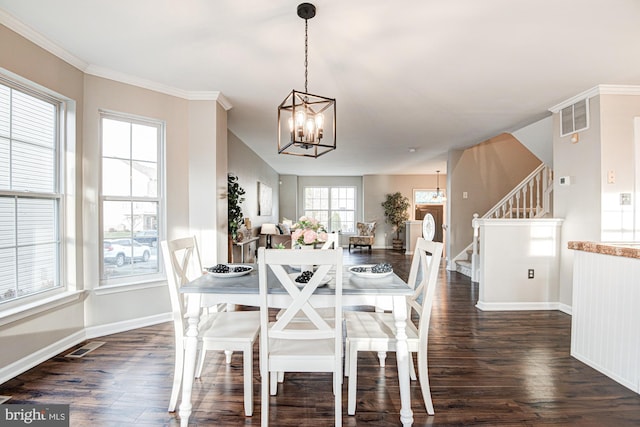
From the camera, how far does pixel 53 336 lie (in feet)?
8.80

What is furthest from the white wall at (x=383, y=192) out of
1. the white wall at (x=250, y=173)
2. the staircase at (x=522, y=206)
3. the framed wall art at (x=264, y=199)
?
the staircase at (x=522, y=206)

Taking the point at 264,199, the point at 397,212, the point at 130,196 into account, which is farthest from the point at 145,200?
the point at 397,212

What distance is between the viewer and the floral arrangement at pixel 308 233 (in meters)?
2.14

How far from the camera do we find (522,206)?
246 inches

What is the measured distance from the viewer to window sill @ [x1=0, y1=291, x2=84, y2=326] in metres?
2.27

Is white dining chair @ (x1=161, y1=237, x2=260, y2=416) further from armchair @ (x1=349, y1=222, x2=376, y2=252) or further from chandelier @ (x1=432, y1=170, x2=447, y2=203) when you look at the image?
chandelier @ (x1=432, y1=170, x2=447, y2=203)

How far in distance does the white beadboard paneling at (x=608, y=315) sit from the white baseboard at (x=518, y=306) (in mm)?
1315

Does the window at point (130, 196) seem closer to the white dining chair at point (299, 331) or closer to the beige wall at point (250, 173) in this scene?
the beige wall at point (250, 173)

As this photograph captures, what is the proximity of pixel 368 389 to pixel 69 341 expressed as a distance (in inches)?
100

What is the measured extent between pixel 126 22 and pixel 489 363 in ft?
12.2

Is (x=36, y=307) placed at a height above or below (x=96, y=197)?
below

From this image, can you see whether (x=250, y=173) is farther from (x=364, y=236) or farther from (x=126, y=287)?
(x=364, y=236)

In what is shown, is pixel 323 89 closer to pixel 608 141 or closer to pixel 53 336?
pixel 608 141

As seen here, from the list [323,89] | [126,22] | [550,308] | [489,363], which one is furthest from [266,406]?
[550,308]
